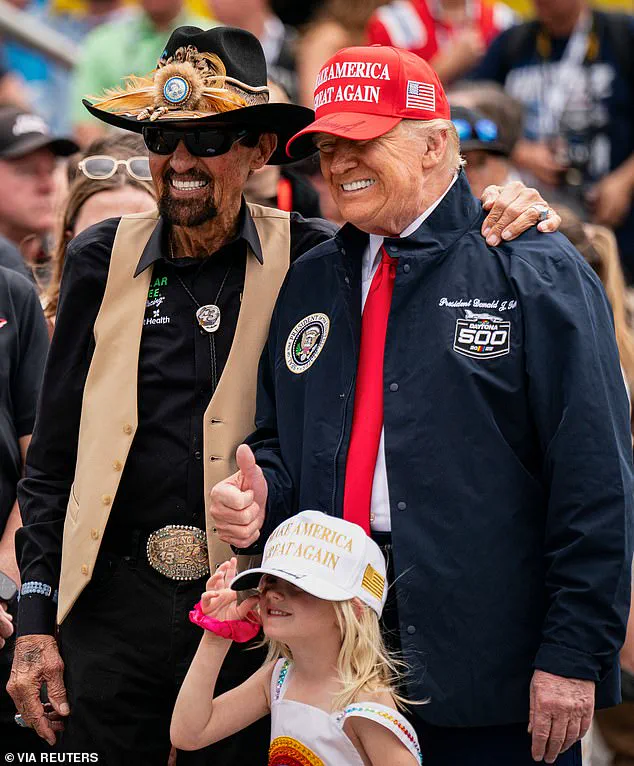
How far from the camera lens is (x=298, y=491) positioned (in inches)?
146

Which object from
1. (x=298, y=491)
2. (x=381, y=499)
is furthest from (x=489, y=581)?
(x=298, y=491)

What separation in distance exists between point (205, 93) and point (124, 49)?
4676mm

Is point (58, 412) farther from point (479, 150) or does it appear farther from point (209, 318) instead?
point (479, 150)

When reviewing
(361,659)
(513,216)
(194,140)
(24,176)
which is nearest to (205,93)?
(194,140)

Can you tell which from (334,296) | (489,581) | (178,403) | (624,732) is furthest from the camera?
(624,732)

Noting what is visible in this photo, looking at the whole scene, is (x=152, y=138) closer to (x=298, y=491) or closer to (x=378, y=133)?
(x=378, y=133)

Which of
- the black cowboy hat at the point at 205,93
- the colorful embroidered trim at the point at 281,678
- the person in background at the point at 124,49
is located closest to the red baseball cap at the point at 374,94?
the black cowboy hat at the point at 205,93

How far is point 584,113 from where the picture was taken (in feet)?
24.7

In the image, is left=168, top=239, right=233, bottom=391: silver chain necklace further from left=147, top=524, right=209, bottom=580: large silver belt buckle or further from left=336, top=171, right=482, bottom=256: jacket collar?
left=336, top=171, right=482, bottom=256: jacket collar

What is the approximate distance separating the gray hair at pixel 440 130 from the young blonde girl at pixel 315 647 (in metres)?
1.02

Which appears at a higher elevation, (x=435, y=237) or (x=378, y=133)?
(x=378, y=133)

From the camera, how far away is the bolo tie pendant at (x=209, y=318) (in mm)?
3945

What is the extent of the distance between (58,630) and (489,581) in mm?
1472

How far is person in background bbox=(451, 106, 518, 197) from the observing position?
5785 millimetres
